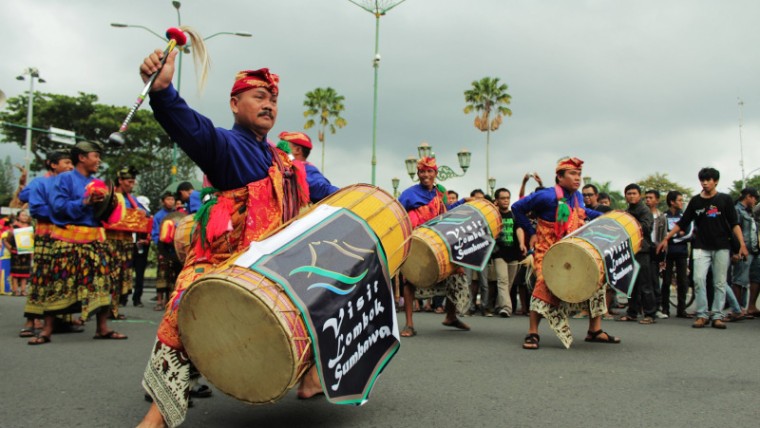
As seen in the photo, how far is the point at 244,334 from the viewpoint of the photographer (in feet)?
8.14

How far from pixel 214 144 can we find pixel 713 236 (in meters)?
6.90

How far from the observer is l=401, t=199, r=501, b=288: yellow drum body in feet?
20.7

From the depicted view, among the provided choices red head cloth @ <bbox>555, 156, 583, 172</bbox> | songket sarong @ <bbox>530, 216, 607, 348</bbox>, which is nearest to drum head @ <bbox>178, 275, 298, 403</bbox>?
songket sarong @ <bbox>530, 216, 607, 348</bbox>

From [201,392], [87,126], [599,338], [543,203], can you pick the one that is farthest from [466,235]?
[87,126]

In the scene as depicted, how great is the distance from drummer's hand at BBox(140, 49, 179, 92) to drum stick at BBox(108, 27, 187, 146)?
0.7 inches

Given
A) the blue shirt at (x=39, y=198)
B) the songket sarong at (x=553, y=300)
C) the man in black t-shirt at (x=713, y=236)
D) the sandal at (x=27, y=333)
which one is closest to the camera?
the songket sarong at (x=553, y=300)

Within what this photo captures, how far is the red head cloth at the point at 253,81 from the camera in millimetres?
3232

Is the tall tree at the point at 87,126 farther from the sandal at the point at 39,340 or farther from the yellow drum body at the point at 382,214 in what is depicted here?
the yellow drum body at the point at 382,214

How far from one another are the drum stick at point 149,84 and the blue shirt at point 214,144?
2.9 inches

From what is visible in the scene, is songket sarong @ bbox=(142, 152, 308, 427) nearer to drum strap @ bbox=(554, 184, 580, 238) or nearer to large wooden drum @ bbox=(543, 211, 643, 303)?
large wooden drum @ bbox=(543, 211, 643, 303)

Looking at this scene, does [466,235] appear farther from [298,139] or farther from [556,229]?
[298,139]

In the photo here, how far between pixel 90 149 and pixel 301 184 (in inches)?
146

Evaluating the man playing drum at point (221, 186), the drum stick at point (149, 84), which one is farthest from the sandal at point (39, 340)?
the drum stick at point (149, 84)

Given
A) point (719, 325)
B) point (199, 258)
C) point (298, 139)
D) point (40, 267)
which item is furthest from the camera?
point (719, 325)
